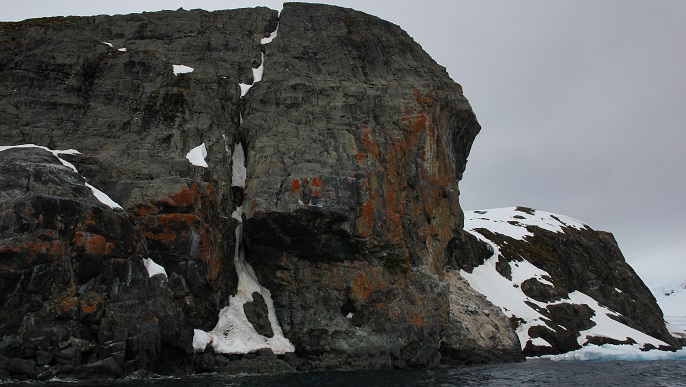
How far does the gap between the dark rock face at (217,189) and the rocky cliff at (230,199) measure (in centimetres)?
13

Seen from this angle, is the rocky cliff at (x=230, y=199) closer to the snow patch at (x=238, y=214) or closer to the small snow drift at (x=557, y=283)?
the snow patch at (x=238, y=214)

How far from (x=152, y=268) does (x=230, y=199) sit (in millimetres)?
11035

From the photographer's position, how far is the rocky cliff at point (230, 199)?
86.8 ft

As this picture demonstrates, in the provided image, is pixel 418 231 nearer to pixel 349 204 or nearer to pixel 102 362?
pixel 349 204

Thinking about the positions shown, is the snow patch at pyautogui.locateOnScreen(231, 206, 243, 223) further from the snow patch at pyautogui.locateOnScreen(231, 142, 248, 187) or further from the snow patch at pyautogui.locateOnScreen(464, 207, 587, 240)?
the snow patch at pyautogui.locateOnScreen(464, 207, 587, 240)

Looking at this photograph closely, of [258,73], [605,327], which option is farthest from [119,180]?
[605,327]

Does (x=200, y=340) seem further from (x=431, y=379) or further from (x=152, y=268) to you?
(x=431, y=379)

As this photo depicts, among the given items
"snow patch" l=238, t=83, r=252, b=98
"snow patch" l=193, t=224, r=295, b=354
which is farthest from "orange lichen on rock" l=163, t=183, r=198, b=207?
"snow patch" l=238, t=83, r=252, b=98

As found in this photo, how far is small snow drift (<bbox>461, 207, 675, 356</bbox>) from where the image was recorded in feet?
199

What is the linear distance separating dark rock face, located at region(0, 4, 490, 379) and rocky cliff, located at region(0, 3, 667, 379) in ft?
0.43

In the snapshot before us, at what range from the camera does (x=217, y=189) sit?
38094 millimetres

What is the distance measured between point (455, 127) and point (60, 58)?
39655 mm

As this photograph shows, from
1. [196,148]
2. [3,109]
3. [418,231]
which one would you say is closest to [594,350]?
[418,231]

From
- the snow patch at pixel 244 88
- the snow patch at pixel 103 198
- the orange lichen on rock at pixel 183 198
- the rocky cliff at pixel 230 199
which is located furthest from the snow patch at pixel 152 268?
the snow patch at pixel 244 88
